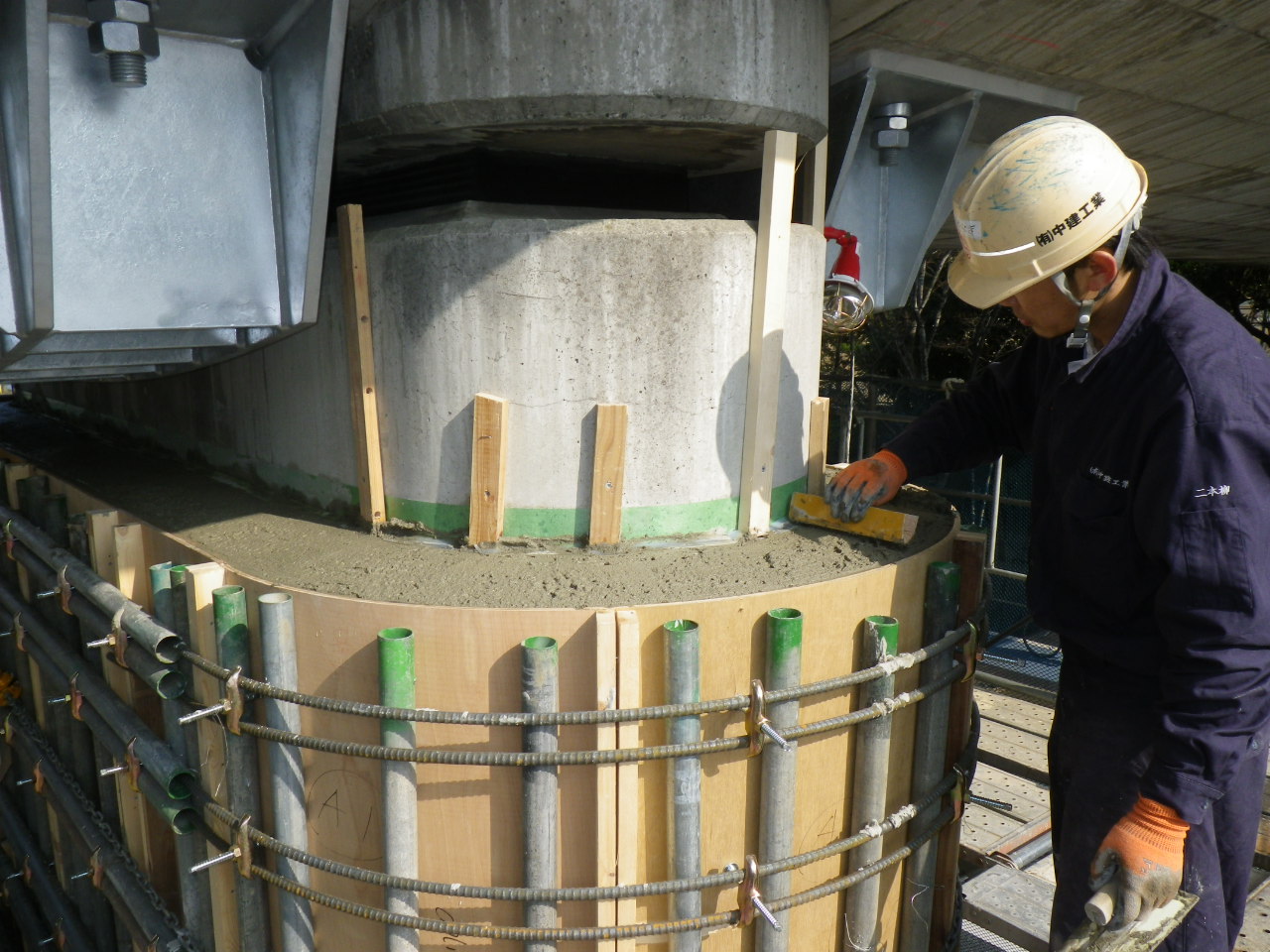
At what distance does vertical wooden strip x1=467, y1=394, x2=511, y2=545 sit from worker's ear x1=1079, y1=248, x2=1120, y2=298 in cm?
195

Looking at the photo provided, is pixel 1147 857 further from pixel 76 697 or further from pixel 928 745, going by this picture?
pixel 76 697

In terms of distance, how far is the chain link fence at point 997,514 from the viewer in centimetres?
936

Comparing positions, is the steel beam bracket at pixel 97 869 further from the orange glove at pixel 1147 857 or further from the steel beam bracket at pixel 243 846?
the orange glove at pixel 1147 857

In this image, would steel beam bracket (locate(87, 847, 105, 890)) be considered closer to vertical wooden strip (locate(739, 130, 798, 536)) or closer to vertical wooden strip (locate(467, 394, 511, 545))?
vertical wooden strip (locate(467, 394, 511, 545))

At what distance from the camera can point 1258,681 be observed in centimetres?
254

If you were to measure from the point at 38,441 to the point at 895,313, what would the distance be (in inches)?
575

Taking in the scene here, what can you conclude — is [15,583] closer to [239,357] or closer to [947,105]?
[239,357]

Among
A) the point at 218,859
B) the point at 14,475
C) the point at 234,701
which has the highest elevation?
the point at 14,475

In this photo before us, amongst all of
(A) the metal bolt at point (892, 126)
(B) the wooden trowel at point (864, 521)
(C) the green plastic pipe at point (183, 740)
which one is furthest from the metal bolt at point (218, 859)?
(A) the metal bolt at point (892, 126)

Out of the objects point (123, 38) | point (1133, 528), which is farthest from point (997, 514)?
point (123, 38)

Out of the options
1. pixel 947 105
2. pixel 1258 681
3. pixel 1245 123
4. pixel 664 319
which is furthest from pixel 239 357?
pixel 1245 123

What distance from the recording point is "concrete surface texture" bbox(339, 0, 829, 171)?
10.6 feet

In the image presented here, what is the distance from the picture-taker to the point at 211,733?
3.42 metres

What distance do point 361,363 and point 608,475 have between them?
105cm
